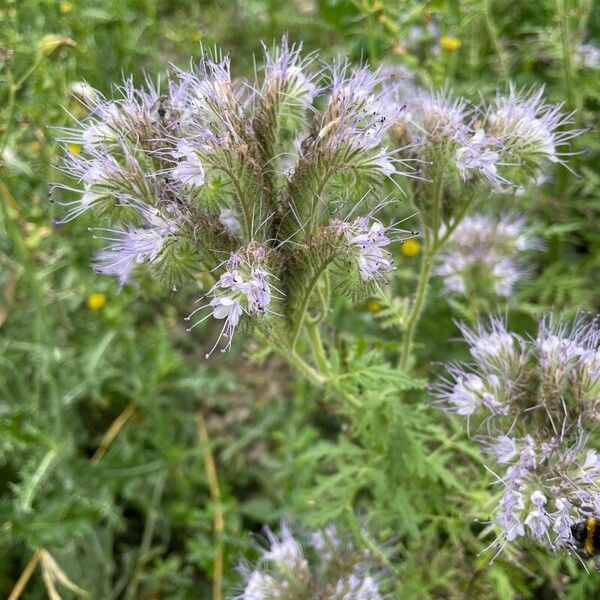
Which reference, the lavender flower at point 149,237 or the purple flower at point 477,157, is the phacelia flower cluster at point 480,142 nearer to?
the purple flower at point 477,157

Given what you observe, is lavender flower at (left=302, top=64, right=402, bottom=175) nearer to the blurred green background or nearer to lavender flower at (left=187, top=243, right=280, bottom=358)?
lavender flower at (left=187, top=243, right=280, bottom=358)

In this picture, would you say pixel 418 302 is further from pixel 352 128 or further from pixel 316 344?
pixel 352 128

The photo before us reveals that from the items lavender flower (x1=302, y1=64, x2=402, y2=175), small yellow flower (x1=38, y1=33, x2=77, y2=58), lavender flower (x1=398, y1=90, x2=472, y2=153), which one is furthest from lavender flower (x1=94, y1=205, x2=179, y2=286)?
small yellow flower (x1=38, y1=33, x2=77, y2=58)

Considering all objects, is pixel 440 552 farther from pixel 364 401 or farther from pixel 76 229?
pixel 76 229

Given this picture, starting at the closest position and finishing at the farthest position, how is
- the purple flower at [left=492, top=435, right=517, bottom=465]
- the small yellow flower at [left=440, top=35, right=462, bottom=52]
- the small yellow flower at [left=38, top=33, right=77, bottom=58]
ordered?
the purple flower at [left=492, top=435, right=517, bottom=465]
the small yellow flower at [left=38, top=33, right=77, bottom=58]
the small yellow flower at [left=440, top=35, right=462, bottom=52]

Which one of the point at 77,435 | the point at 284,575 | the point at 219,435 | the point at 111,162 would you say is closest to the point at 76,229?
the point at 77,435

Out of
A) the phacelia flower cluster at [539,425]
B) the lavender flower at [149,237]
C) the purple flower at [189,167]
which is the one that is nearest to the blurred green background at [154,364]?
the phacelia flower cluster at [539,425]
